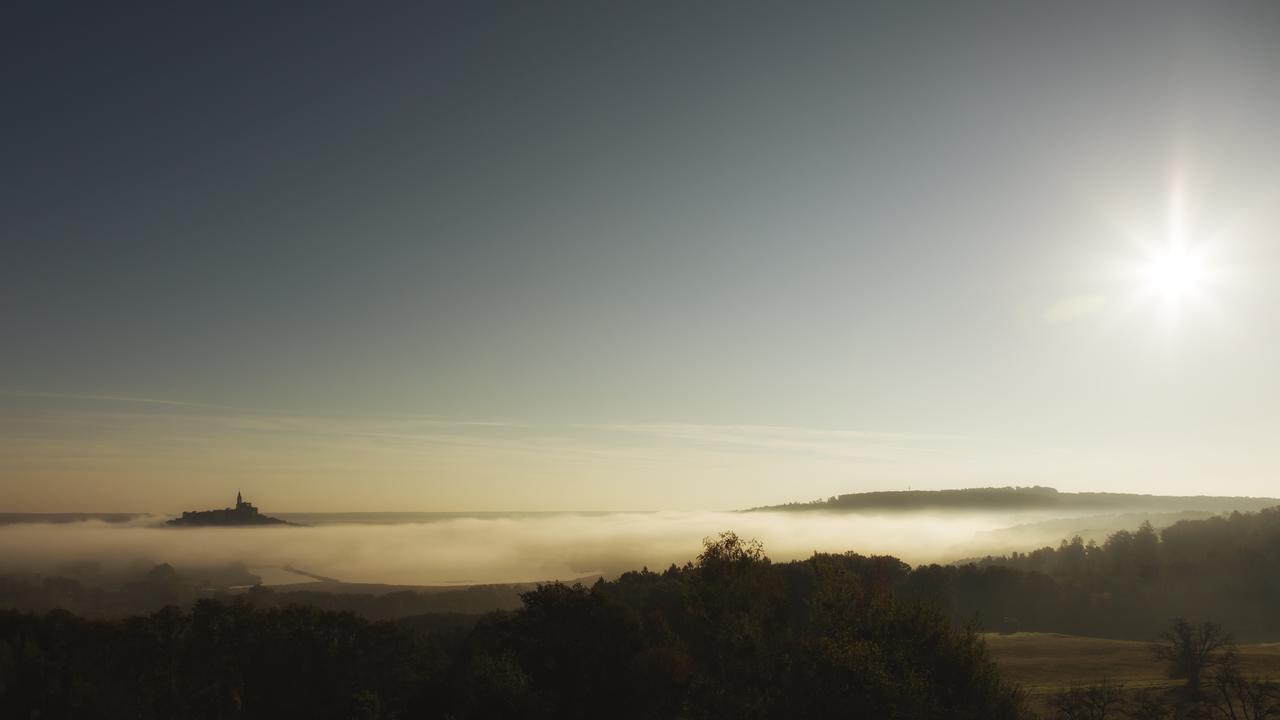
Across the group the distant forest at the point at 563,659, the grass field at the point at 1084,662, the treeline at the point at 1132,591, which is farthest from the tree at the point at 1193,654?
the treeline at the point at 1132,591

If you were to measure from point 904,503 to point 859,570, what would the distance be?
1201 inches

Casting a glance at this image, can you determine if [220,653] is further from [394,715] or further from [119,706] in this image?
[394,715]

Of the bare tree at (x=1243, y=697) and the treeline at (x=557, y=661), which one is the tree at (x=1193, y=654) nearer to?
the bare tree at (x=1243, y=697)

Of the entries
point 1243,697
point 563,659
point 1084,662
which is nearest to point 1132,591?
point 1084,662

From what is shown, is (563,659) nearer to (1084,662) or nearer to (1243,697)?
(1243,697)

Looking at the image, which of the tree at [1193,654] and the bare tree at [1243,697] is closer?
the bare tree at [1243,697]

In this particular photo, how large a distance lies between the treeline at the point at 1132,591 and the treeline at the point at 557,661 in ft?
308

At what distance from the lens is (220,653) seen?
7369 cm

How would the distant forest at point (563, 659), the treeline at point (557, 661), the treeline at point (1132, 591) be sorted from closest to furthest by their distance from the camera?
the treeline at point (557, 661) < the distant forest at point (563, 659) < the treeline at point (1132, 591)

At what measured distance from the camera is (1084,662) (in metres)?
96.0

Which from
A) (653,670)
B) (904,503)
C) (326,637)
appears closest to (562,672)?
(653,670)

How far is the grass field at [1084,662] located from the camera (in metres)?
83.0

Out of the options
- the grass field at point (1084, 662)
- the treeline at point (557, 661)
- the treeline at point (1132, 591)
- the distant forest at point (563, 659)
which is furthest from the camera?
the treeline at point (1132, 591)

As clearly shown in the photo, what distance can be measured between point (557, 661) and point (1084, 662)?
81.6m
